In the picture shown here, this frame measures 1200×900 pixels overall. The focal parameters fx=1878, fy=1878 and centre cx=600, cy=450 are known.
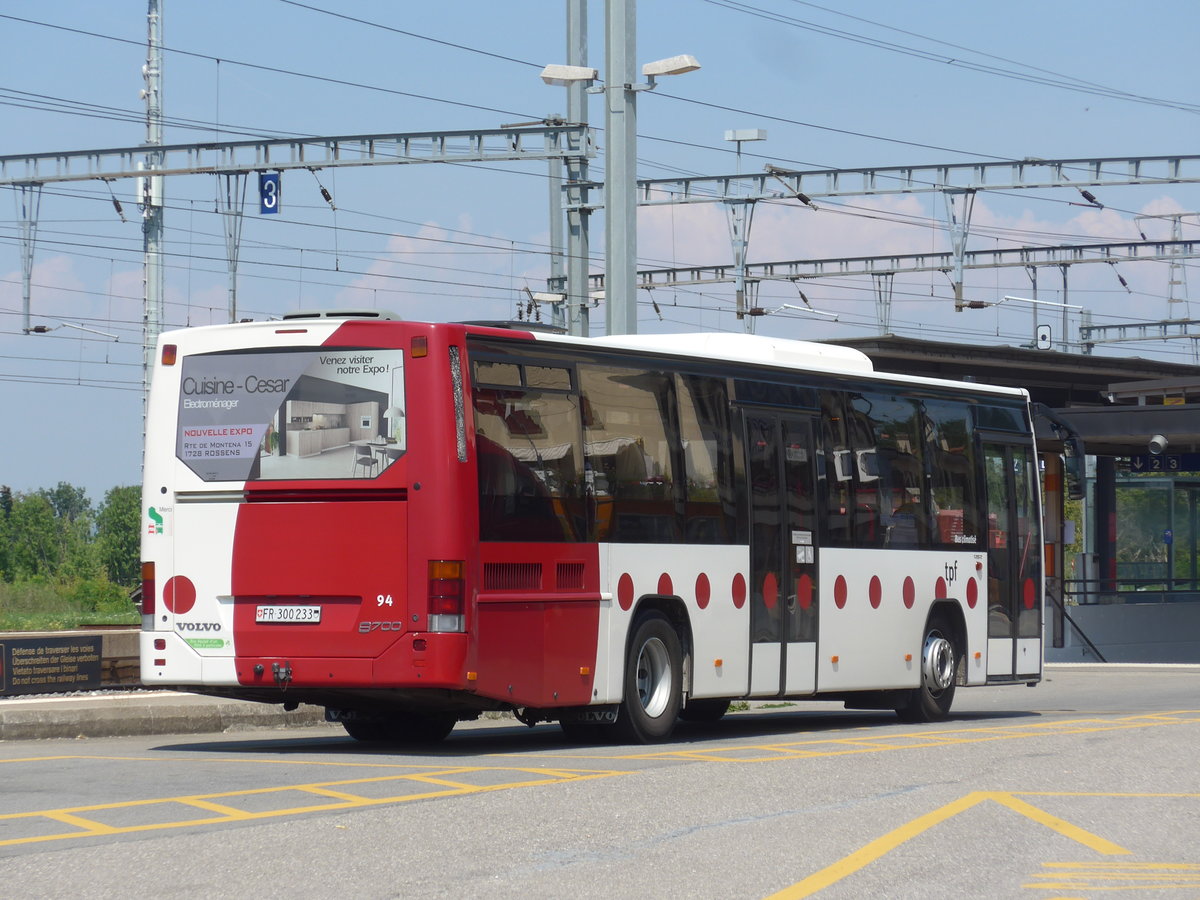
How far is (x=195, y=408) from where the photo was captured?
13383mm

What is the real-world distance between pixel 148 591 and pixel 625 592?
11.3 ft

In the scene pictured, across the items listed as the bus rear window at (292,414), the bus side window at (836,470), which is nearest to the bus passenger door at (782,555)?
the bus side window at (836,470)

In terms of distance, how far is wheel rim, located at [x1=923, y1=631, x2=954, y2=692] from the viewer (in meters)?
17.8

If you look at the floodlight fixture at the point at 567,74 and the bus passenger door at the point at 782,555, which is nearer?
the bus passenger door at the point at 782,555

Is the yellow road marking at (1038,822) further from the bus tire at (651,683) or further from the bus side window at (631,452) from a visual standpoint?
the bus side window at (631,452)

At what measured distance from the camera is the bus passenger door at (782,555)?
1539 cm

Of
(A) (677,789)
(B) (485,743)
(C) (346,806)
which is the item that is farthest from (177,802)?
(B) (485,743)

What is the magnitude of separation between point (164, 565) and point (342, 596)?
1496 mm

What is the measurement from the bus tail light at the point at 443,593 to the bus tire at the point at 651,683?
6.62 ft

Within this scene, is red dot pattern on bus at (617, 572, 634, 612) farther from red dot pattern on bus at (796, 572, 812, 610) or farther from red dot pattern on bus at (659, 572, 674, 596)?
red dot pattern on bus at (796, 572, 812, 610)

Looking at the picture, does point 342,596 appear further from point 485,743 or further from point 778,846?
point 778,846

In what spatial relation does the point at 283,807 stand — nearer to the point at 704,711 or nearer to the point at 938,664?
the point at 704,711

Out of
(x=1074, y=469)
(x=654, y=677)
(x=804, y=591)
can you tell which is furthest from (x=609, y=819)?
(x=1074, y=469)

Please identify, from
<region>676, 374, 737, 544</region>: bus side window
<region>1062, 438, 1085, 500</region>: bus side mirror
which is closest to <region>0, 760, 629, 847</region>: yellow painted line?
<region>676, 374, 737, 544</region>: bus side window
